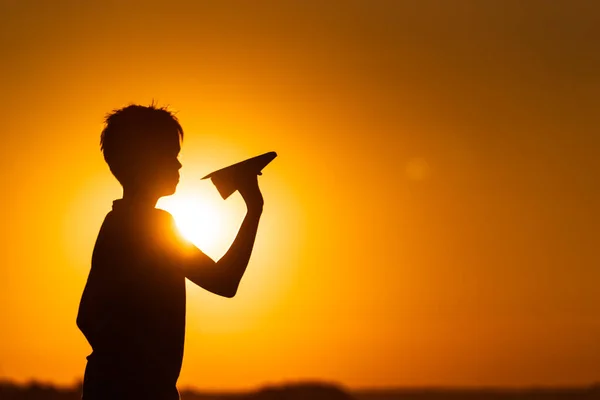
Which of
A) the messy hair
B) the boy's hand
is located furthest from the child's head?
the boy's hand

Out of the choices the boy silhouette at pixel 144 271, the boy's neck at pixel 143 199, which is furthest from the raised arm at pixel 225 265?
the boy's neck at pixel 143 199

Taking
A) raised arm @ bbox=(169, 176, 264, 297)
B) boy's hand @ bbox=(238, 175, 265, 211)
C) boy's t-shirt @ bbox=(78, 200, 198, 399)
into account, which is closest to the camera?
boy's t-shirt @ bbox=(78, 200, 198, 399)

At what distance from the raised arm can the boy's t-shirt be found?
0.06 metres

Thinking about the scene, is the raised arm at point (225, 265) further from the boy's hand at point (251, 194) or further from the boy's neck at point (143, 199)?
the boy's neck at point (143, 199)

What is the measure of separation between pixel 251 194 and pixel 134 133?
643 millimetres

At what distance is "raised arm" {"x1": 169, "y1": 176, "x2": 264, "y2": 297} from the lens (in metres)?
5.20

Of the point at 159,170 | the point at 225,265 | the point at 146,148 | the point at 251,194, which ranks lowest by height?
the point at 225,265

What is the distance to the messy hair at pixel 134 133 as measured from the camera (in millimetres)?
5391

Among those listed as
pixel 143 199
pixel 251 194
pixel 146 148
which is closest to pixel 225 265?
pixel 251 194

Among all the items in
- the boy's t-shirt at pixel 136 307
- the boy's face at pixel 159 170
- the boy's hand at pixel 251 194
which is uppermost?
the boy's face at pixel 159 170

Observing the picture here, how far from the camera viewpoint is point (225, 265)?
205 inches

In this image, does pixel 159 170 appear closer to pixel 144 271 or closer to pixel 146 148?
pixel 146 148

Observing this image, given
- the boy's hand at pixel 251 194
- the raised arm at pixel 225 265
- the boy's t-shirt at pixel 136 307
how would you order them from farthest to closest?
the boy's hand at pixel 251 194 < the raised arm at pixel 225 265 < the boy's t-shirt at pixel 136 307

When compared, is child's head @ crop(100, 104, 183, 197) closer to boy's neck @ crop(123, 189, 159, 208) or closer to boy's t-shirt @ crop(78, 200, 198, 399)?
boy's neck @ crop(123, 189, 159, 208)
